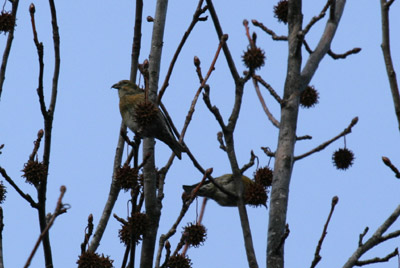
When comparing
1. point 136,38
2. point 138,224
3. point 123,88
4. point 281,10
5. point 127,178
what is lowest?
point 138,224

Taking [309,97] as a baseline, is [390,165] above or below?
below

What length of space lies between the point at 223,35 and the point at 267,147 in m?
1.11

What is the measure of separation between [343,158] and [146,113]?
1.72m

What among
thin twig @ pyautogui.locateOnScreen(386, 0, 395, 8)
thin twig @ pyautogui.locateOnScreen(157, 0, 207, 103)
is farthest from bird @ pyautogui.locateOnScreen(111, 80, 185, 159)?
thin twig @ pyautogui.locateOnScreen(386, 0, 395, 8)

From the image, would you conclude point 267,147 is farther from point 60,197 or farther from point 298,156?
point 60,197

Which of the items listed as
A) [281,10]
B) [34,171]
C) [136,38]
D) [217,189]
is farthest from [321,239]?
[217,189]

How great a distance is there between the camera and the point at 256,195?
4770mm

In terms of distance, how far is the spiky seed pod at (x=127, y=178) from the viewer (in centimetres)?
439

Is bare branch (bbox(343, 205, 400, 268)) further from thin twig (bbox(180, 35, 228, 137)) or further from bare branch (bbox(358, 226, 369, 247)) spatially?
thin twig (bbox(180, 35, 228, 137))

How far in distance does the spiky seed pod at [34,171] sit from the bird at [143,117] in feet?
2.49

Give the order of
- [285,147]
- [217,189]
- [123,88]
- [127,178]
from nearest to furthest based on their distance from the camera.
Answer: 1. [285,147]
2. [127,178]
3. [123,88]
4. [217,189]

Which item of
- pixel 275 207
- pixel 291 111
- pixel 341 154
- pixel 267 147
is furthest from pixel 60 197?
pixel 341 154

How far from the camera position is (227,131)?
393 centimetres

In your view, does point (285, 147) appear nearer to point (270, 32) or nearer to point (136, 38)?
point (270, 32)
